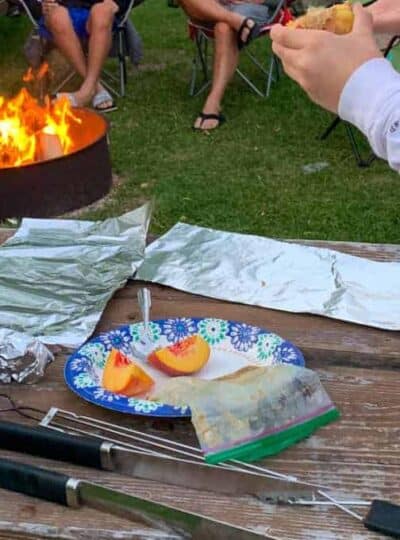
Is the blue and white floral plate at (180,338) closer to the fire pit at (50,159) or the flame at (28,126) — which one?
the fire pit at (50,159)

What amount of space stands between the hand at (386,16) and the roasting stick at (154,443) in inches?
45.4

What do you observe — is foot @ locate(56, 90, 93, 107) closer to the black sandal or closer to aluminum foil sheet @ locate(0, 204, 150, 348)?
the black sandal

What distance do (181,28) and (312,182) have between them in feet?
13.9

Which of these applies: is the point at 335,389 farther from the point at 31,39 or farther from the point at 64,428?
the point at 31,39

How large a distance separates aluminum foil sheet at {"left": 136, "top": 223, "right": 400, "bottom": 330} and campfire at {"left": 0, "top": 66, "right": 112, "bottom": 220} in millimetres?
1751

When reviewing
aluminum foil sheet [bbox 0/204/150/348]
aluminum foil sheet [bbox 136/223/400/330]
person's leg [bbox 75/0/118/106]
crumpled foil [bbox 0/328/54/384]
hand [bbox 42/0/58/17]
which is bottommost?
person's leg [bbox 75/0/118/106]

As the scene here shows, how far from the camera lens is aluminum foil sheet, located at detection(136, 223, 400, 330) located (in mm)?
1844

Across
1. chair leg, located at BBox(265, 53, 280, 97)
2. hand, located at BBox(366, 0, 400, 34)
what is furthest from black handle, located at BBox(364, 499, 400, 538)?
chair leg, located at BBox(265, 53, 280, 97)

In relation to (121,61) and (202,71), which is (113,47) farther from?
(202,71)

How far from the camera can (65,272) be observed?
6.54 ft

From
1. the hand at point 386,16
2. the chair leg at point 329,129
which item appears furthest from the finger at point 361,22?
the chair leg at point 329,129

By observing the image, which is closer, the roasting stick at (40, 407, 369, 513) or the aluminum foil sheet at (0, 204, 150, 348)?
the roasting stick at (40, 407, 369, 513)

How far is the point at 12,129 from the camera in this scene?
4129 mm

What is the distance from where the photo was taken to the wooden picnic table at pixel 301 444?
124 centimetres
